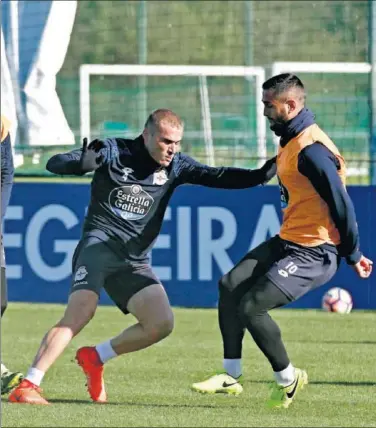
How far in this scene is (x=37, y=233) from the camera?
14172 millimetres

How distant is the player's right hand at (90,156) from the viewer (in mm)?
8273

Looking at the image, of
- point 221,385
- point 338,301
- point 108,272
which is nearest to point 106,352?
point 108,272

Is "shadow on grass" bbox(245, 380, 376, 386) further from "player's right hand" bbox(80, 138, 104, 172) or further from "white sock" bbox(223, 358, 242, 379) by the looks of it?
"player's right hand" bbox(80, 138, 104, 172)

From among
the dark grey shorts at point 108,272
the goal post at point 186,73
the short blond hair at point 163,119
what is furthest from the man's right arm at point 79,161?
the goal post at point 186,73

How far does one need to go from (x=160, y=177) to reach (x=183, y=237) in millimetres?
5212

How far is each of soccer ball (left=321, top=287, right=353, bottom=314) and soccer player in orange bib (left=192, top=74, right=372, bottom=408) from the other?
16.9 feet

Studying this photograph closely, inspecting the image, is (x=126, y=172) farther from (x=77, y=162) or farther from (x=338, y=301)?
(x=338, y=301)

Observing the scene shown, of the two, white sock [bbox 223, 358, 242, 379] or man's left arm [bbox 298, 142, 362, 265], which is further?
white sock [bbox 223, 358, 242, 379]

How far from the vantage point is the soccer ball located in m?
13.6

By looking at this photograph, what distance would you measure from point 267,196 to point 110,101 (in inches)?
299

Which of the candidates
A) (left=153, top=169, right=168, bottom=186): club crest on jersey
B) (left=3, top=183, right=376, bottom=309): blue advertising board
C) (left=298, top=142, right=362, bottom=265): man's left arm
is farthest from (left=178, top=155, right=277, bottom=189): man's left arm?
(left=3, top=183, right=376, bottom=309): blue advertising board

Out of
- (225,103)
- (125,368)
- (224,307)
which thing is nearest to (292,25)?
(225,103)

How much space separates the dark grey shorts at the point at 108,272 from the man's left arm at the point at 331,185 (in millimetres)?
1320

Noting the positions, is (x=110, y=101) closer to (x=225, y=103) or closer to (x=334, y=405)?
(x=225, y=103)
